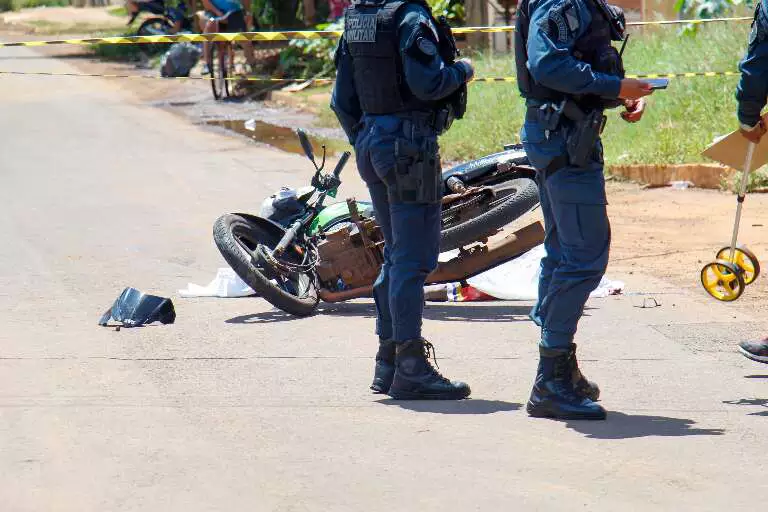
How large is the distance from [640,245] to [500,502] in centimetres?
545

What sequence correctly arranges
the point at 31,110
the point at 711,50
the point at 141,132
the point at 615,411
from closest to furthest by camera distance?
the point at 615,411
the point at 711,50
the point at 141,132
the point at 31,110

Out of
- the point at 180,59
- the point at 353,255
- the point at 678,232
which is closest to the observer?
the point at 353,255

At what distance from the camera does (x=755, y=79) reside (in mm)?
5598

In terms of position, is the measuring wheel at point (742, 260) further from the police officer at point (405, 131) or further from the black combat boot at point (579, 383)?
the police officer at point (405, 131)

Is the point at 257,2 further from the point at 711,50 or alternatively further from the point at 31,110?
the point at 711,50

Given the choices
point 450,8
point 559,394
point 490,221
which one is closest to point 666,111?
point 490,221

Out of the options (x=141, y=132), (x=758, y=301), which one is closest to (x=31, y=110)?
(x=141, y=132)

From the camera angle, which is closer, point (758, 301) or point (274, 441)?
point (274, 441)

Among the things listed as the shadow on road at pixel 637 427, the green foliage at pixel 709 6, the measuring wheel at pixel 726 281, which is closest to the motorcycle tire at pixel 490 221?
the measuring wheel at pixel 726 281

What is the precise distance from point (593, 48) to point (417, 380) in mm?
1557

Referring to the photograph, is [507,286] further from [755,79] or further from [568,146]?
[568,146]

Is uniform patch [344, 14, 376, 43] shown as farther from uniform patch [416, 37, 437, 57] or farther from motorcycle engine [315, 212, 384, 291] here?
motorcycle engine [315, 212, 384, 291]

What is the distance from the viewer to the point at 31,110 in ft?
64.9

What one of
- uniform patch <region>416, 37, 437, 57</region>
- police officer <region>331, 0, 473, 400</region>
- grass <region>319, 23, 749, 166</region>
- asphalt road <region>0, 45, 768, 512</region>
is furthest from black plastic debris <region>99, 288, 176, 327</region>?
grass <region>319, 23, 749, 166</region>
